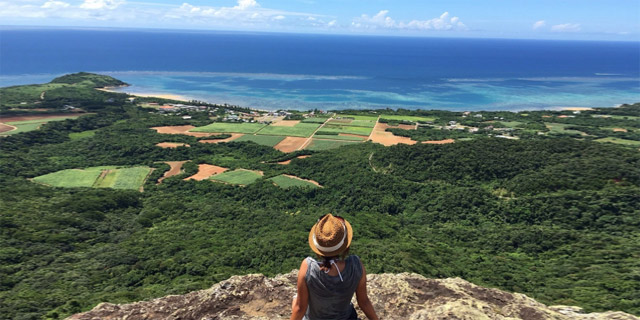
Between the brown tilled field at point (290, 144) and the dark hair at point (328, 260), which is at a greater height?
the dark hair at point (328, 260)

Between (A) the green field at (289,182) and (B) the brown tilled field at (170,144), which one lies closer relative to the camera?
(A) the green field at (289,182)

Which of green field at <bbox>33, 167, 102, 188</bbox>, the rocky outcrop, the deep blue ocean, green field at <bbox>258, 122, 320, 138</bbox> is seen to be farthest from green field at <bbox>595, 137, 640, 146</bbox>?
green field at <bbox>33, 167, 102, 188</bbox>

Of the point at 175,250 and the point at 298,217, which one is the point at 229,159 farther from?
the point at 175,250

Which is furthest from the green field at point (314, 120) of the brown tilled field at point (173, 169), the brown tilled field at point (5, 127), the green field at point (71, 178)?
the brown tilled field at point (5, 127)

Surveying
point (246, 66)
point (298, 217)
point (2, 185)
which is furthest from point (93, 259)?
point (246, 66)

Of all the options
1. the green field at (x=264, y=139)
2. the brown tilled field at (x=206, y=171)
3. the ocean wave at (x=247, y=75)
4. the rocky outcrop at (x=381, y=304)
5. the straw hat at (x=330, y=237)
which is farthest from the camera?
the ocean wave at (x=247, y=75)

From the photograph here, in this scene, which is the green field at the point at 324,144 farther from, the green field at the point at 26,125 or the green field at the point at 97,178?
the green field at the point at 26,125

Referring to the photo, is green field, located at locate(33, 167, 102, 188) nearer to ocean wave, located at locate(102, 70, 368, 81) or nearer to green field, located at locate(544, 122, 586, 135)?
green field, located at locate(544, 122, 586, 135)
